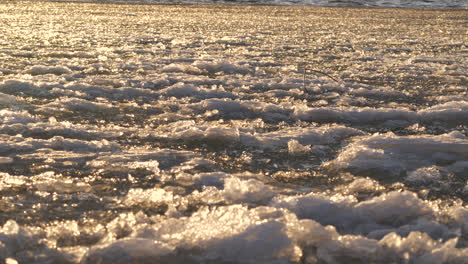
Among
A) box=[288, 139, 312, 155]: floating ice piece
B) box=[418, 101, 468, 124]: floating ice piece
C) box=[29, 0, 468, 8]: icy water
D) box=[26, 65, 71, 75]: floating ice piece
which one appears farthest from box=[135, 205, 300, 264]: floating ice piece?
box=[29, 0, 468, 8]: icy water

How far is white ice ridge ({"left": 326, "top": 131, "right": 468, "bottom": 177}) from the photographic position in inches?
135

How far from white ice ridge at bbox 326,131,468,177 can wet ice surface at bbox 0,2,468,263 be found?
15 mm

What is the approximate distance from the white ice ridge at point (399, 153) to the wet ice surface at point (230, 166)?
0.01m

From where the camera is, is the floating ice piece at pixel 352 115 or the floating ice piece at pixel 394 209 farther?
the floating ice piece at pixel 352 115

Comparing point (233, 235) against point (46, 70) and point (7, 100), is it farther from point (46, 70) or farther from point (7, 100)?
point (46, 70)

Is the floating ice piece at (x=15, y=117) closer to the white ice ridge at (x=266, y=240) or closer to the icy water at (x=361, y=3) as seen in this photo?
the white ice ridge at (x=266, y=240)

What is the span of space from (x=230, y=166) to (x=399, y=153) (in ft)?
3.77

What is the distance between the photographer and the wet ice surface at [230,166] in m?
2.31

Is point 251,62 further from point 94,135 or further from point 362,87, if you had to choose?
point 94,135

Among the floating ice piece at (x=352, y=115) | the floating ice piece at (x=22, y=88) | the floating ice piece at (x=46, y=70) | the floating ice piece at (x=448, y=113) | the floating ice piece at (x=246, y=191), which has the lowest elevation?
the floating ice piece at (x=46, y=70)

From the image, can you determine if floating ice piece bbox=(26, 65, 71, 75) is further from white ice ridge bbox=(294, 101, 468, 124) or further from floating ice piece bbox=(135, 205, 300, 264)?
floating ice piece bbox=(135, 205, 300, 264)

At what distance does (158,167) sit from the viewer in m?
3.38

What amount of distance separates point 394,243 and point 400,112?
2812 mm

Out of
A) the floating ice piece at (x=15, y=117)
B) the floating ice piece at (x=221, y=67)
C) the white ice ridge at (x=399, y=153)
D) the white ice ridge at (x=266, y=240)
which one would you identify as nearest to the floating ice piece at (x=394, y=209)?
the white ice ridge at (x=266, y=240)
